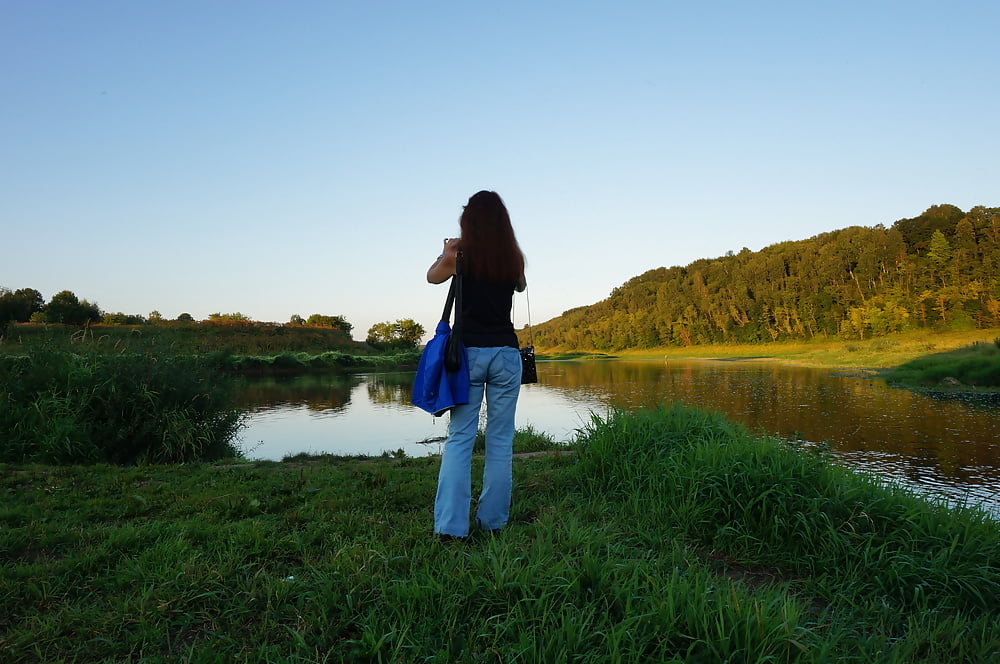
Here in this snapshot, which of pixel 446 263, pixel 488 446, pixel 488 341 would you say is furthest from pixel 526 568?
pixel 446 263

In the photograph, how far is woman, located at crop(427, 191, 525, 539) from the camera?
111 inches

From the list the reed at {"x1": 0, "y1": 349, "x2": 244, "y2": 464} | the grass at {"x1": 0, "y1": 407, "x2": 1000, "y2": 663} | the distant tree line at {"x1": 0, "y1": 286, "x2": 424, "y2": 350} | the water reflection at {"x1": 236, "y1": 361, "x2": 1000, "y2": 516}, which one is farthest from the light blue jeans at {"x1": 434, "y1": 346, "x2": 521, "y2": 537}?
the distant tree line at {"x1": 0, "y1": 286, "x2": 424, "y2": 350}

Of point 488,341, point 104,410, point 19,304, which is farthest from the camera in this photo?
point 19,304

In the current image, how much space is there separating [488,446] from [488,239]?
1206mm

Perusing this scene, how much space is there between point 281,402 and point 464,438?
1402 centimetres

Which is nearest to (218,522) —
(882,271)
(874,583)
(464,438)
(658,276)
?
(464,438)

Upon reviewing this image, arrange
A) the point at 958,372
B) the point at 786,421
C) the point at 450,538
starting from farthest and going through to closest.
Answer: the point at 958,372 < the point at 786,421 < the point at 450,538

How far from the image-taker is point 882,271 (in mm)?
56531

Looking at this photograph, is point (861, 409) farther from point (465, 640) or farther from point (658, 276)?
point (658, 276)

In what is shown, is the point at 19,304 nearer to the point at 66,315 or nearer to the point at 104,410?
the point at 66,315

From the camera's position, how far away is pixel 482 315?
2.87 meters

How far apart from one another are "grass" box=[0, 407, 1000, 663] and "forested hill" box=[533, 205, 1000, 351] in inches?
2078

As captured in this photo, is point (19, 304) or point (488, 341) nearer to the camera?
point (488, 341)

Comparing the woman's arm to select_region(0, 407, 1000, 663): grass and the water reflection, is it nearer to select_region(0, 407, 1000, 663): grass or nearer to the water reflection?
select_region(0, 407, 1000, 663): grass
